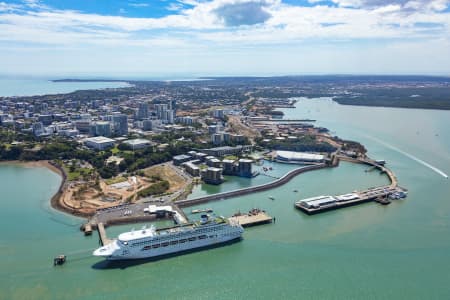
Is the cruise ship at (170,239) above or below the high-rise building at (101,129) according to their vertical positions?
below

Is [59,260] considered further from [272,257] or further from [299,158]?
[299,158]

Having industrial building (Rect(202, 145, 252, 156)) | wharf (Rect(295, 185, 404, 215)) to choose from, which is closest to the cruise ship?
wharf (Rect(295, 185, 404, 215))

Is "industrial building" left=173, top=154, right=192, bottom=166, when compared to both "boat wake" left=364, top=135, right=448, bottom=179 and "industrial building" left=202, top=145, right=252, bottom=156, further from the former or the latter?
"boat wake" left=364, top=135, right=448, bottom=179

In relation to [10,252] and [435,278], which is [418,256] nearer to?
[435,278]

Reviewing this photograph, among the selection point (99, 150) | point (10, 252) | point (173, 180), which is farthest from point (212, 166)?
point (10, 252)

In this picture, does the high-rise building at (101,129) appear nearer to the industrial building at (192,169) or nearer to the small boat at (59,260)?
the industrial building at (192,169)

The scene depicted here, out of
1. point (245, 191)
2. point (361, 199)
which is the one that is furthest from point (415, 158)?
point (245, 191)

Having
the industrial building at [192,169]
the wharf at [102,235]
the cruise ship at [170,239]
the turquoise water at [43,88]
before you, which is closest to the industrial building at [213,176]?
the industrial building at [192,169]
